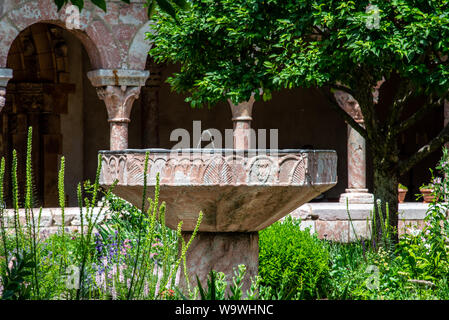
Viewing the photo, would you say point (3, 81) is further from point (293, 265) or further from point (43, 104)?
point (293, 265)

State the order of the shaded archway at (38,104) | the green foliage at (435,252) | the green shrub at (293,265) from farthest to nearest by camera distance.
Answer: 1. the shaded archway at (38,104)
2. the green shrub at (293,265)
3. the green foliage at (435,252)

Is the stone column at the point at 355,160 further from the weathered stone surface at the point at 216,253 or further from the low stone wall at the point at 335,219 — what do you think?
the weathered stone surface at the point at 216,253

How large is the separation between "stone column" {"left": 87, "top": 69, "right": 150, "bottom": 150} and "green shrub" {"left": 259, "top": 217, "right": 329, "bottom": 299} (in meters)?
4.61

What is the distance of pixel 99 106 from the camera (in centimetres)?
1473

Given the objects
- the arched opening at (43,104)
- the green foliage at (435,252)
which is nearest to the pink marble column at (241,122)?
the arched opening at (43,104)

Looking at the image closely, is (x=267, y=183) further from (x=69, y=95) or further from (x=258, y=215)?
(x=69, y=95)

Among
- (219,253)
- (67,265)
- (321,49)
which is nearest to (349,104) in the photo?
(321,49)

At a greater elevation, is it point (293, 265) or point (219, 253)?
point (219, 253)

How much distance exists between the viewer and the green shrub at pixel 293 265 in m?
5.90

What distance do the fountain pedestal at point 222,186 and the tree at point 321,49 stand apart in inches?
68.2

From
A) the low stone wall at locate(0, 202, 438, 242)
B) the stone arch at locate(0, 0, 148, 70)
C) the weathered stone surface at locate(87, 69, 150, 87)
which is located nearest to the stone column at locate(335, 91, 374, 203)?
the low stone wall at locate(0, 202, 438, 242)

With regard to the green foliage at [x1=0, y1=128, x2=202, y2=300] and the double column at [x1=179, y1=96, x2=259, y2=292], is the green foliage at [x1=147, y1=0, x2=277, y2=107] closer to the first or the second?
the double column at [x1=179, y1=96, x2=259, y2=292]

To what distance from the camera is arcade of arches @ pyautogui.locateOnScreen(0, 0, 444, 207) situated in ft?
33.8

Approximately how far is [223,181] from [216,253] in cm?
68
